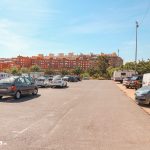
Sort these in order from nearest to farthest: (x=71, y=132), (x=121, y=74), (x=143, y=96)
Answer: (x=71, y=132) < (x=143, y=96) < (x=121, y=74)

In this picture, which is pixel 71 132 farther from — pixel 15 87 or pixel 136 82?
pixel 136 82

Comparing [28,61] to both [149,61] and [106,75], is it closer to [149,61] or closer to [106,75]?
[106,75]

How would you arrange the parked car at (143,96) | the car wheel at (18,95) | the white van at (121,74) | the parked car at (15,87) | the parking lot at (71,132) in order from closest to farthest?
1. the parking lot at (71,132)
2. the parked car at (143,96)
3. the parked car at (15,87)
4. the car wheel at (18,95)
5. the white van at (121,74)

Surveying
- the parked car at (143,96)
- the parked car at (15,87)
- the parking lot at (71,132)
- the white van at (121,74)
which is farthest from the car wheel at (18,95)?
the white van at (121,74)

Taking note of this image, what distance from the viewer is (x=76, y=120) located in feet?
37.6

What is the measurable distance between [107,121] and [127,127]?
4.08 feet

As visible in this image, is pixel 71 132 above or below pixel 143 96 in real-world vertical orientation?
below

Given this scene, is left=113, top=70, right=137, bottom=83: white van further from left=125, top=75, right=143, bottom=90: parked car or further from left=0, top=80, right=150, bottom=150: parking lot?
left=0, top=80, right=150, bottom=150: parking lot

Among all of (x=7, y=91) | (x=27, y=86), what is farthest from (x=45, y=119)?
(x=27, y=86)

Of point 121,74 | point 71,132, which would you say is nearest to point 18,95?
point 71,132

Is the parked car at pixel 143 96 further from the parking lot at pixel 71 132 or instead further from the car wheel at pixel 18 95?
the car wheel at pixel 18 95

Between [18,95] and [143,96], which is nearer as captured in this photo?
[143,96]

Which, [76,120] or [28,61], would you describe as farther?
[28,61]

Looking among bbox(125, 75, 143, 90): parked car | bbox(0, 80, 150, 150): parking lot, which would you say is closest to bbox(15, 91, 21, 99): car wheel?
bbox(0, 80, 150, 150): parking lot
